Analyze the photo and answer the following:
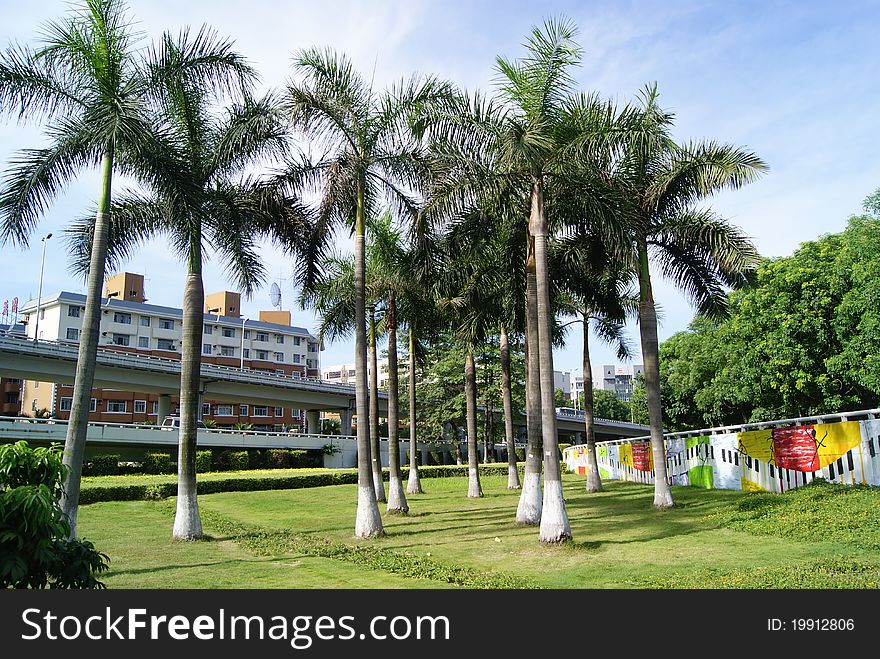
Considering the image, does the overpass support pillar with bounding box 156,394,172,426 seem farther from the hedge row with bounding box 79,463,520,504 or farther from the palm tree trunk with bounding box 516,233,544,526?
the palm tree trunk with bounding box 516,233,544,526

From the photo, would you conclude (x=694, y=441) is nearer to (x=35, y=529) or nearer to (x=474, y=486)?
(x=474, y=486)

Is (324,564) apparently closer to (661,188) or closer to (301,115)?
(301,115)

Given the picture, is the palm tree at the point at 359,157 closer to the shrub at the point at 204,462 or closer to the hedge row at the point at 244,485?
the hedge row at the point at 244,485

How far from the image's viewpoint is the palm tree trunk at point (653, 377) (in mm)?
18469

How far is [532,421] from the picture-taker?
17.9 metres

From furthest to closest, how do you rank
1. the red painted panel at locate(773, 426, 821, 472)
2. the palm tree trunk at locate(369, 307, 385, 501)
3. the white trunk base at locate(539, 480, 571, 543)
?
the palm tree trunk at locate(369, 307, 385, 501) < the red painted panel at locate(773, 426, 821, 472) < the white trunk base at locate(539, 480, 571, 543)

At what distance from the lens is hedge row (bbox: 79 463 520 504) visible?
2677 cm

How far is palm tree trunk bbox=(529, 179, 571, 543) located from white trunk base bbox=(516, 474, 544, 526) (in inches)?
99.2

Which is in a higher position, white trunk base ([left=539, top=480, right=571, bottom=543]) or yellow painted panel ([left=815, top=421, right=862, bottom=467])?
yellow painted panel ([left=815, top=421, right=862, bottom=467])

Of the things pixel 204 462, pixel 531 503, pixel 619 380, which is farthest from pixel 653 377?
pixel 619 380

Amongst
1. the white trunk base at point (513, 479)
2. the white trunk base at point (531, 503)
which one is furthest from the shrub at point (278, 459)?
the white trunk base at point (531, 503)

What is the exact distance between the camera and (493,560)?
12352mm

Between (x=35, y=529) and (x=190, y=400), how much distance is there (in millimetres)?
10682

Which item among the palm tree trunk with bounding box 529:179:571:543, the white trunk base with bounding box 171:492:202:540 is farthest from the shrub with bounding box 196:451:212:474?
the palm tree trunk with bounding box 529:179:571:543
